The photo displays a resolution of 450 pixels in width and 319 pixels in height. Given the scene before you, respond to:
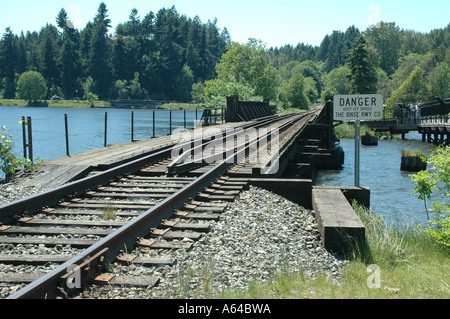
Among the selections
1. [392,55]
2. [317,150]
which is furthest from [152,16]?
[317,150]

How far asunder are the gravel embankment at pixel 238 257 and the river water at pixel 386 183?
5.42 m

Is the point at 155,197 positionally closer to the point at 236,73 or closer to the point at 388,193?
the point at 388,193

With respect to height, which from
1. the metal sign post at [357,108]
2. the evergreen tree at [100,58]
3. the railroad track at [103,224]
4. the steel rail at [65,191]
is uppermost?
the evergreen tree at [100,58]

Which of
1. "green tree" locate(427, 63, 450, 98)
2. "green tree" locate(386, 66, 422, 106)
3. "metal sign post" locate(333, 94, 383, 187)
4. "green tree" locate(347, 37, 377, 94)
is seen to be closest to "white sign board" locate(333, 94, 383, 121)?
"metal sign post" locate(333, 94, 383, 187)

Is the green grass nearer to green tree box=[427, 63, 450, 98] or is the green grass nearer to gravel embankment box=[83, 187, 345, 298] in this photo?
gravel embankment box=[83, 187, 345, 298]

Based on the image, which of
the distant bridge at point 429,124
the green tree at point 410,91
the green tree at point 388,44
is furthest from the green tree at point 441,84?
the green tree at point 388,44

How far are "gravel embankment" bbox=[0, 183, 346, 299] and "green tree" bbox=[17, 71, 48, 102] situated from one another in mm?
134866

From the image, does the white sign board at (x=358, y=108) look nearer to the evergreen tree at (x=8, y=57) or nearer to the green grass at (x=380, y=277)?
the green grass at (x=380, y=277)

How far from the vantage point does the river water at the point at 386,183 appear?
16.2 m

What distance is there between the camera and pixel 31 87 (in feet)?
428

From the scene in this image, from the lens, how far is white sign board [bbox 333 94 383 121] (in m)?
8.09

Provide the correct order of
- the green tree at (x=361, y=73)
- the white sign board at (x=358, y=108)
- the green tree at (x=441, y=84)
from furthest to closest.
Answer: the green tree at (x=441, y=84) < the green tree at (x=361, y=73) < the white sign board at (x=358, y=108)

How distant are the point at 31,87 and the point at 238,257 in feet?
454
